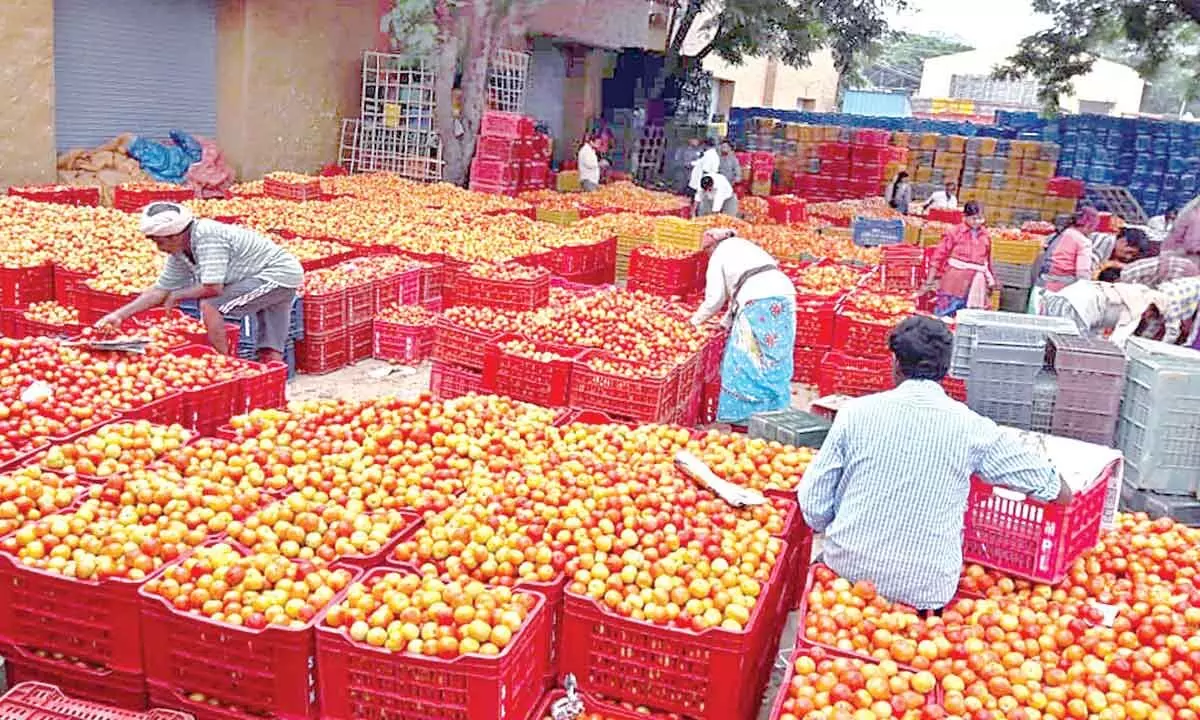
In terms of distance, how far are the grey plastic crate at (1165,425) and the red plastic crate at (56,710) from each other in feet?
17.1

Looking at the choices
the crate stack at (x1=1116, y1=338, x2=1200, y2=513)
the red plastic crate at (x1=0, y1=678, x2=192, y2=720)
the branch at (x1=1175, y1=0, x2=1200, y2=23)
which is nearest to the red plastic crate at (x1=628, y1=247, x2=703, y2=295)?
the crate stack at (x1=1116, y1=338, x2=1200, y2=513)

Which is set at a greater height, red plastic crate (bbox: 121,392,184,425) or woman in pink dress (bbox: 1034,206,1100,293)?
woman in pink dress (bbox: 1034,206,1100,293)

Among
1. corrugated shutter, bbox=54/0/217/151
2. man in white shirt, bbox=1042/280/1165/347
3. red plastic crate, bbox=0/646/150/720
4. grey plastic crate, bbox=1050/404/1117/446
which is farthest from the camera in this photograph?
corrugated shutter, bbox=54/0/217/151

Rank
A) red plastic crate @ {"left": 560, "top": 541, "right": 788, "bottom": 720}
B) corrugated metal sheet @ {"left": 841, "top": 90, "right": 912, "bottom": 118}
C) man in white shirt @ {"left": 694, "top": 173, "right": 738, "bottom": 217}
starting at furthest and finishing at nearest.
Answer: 1. corrugated metal sheet @ {"left": 841, "top": 90, "right": 912, "bottom": 118}
2. man in white shirt @ {"left": 694, "top": 173, "right": 738, "bottom": 217}
3. red plastic crate @ {"left": 560, "top": 541, "right": 788, "bottom": 720}

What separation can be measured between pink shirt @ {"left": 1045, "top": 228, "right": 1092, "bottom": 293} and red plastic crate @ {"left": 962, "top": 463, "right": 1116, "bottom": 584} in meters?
6.89

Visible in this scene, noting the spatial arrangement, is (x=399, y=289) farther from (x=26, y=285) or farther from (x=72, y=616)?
(x=72, y=616)

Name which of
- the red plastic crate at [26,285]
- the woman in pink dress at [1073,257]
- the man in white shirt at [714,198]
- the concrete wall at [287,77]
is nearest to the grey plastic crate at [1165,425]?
the woman in pink dress at [1073,257]

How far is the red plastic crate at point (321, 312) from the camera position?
29.0 feet

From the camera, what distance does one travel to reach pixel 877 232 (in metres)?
16.7

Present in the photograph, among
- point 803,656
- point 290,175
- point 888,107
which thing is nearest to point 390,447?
point 803,656

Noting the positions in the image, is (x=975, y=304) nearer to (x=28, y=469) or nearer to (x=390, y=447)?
(x=390, y=447)

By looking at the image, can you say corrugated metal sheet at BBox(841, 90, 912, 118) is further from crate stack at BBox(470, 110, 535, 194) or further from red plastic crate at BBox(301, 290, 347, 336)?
red plastic crate at BBox(301, 290, 347, 336)

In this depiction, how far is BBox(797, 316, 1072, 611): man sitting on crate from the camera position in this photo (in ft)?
12.6

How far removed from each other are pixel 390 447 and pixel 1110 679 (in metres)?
3.25
